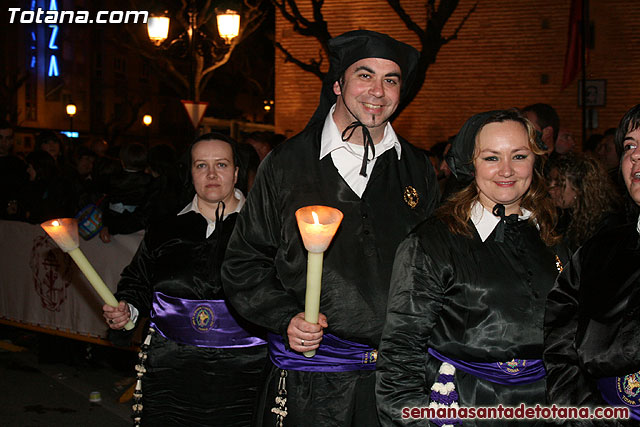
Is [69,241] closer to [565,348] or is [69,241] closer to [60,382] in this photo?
[565,348]

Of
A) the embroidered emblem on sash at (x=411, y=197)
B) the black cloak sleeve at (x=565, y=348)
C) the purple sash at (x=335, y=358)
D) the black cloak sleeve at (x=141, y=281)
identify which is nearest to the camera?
the black cloak sleeve at (x=565, y=348)

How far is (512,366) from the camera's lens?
9.32 feet

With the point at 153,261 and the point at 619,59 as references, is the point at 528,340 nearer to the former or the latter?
the point at 153,261

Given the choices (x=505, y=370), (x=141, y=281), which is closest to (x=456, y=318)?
(x=505, y=370)

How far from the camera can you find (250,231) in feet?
11.4

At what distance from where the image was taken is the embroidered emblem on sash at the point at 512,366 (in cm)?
284

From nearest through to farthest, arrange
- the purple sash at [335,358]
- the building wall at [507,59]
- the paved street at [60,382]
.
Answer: the purple sash at [335,358] < the paved street at [60,382] < the building wall at [507,59]

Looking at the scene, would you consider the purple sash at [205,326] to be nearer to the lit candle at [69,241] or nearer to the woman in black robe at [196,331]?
the woman in black robe at [196,331]

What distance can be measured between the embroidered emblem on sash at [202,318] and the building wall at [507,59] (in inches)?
544

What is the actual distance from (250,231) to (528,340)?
1.38m

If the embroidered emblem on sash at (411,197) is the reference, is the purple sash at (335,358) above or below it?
below

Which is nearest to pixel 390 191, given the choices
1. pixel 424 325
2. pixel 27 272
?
pixel 424 325

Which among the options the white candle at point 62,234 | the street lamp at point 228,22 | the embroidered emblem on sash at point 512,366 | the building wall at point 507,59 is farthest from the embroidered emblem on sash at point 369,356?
the building wall at point 507,59

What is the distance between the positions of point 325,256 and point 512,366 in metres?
0.94
